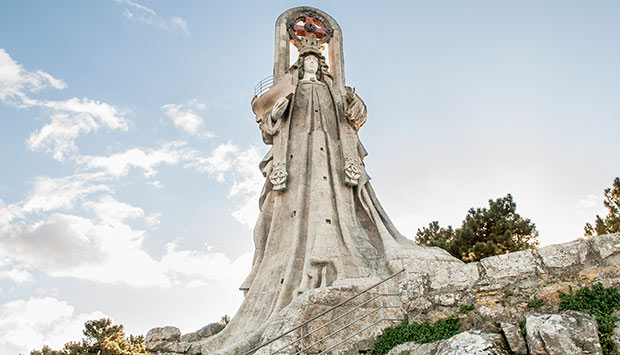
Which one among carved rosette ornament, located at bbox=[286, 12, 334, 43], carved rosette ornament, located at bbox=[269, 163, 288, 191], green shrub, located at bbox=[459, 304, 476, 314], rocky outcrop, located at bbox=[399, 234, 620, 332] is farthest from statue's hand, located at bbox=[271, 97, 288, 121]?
green shrub, located at bbox=[459, 304, 476, 314]

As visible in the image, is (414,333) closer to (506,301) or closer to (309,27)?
(506,301)

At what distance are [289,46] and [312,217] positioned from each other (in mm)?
7244

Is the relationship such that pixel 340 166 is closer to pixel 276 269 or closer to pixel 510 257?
pixel 276 269

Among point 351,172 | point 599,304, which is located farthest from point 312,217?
point 599,304

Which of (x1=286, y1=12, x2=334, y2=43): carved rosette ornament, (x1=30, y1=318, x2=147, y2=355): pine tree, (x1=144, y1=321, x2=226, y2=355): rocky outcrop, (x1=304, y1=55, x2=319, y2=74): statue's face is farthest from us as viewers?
(x1=30, y1=318, x2=147, y2=355): pine tree

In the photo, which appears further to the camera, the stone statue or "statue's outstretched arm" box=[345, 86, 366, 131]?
"statue's outstretched arm" box=[345, 86, 366, 131]

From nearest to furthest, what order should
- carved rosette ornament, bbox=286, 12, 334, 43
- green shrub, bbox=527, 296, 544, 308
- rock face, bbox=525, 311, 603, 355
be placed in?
1. rock face, bbox=525, 311, 603, 355
2. green shrub, bbox=527, 296, 544, 308
3. carved rosette ornament, bbox=286, 12, 334, 43

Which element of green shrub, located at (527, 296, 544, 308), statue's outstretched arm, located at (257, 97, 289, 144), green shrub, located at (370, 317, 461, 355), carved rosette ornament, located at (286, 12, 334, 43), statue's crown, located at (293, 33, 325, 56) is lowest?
green shrub, located at (370, 317, 461, 355)

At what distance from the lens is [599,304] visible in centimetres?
457

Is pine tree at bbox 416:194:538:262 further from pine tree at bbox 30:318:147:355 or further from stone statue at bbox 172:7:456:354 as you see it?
pine tree at bbox 30:318:147:355

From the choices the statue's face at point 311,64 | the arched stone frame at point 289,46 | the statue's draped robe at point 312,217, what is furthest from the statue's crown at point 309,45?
the statue's draped robe at point 312,217

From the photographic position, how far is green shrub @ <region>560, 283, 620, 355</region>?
166 inches

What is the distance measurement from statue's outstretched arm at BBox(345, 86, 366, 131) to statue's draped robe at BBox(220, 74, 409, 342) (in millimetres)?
248

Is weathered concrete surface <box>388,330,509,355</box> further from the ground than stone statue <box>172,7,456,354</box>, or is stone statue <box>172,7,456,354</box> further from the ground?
stone statue <box>172,7,456,354</box>
